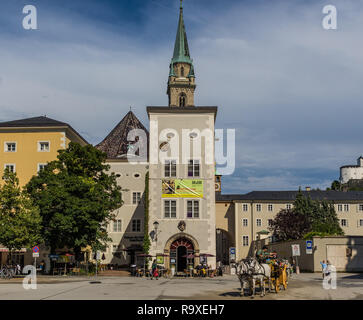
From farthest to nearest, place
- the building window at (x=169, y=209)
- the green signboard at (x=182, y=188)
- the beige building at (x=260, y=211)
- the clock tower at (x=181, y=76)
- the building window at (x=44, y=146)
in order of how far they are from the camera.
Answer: the clock tower at (x=181, y=76)
the beige building at (x=260, y=211)
the building window at (x=44, y=146)
the green signboard at (x=182, y=188)
the building window at (x=169, y=209)

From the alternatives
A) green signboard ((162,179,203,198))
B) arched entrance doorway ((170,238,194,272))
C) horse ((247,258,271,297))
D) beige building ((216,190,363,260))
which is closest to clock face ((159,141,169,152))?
green signboard ((162,179,203,198))

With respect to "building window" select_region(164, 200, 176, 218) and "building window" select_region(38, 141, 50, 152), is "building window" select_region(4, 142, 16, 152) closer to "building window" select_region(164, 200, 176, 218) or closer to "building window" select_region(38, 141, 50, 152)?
"building window" select_region(38, 141, 50, 152)

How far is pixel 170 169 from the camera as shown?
4991cm

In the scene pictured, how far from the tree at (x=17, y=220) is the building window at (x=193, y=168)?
15.1 metres

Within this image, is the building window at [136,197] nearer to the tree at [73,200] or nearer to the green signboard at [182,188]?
the tree at [73,200]

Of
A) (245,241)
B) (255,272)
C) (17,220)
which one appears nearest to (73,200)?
(17,220)

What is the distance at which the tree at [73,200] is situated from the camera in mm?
44922

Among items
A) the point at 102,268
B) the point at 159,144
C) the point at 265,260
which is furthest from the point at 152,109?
the point at 265,260

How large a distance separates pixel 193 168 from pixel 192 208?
3.97m

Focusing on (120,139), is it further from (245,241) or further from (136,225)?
(245,241)

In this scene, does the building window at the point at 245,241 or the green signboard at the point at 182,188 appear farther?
the building window at the point at 245,241

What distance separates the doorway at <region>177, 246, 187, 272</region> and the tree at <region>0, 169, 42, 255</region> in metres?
13.7

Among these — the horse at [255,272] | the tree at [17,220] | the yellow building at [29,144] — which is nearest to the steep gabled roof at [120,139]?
the yellow building at [29,144]
